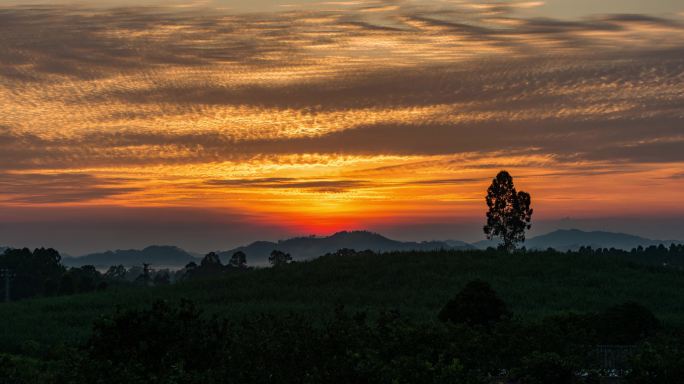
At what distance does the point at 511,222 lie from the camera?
131 meters

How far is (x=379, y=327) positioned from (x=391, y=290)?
60.1 m

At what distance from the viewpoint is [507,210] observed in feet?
429

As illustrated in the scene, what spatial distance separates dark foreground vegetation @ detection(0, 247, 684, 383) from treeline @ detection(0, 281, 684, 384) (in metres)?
0.06

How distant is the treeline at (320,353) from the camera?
2783 cm

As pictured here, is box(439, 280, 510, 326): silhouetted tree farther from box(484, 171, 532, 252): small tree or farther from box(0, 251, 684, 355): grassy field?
box(484, 171, 532, 252): small tree

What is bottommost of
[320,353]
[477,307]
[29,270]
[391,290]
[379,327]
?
[391,290]

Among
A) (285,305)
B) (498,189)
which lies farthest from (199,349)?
(498,189)

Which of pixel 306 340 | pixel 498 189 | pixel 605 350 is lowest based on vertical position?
pixel 605 350

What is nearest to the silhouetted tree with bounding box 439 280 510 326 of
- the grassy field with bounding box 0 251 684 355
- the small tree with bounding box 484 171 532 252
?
the grassy field with bounding box 0 251 684 355

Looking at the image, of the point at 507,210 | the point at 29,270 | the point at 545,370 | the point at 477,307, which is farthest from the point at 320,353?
the point at 29,270

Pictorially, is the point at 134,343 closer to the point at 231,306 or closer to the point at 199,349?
the point at 199,349

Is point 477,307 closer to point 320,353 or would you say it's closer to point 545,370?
point 545,370

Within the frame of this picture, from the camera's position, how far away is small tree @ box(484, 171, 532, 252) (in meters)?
130

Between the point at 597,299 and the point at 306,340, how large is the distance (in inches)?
2431
